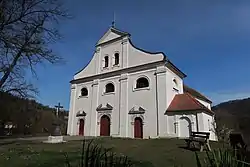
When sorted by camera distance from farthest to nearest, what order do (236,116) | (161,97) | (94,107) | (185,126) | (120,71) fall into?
1. (236,116)
2. (94,107)
3. (120,71)
4. (161,97)
5. (185,126)

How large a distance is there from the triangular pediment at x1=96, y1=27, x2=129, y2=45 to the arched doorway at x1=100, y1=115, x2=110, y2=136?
1006cm

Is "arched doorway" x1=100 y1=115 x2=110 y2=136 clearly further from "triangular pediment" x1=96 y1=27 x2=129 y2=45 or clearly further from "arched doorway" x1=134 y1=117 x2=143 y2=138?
"triangular pediment" x1=96 y1=27 x2=129 y2=45

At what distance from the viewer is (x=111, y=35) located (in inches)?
1113

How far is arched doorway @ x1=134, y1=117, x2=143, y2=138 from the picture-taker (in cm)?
2262

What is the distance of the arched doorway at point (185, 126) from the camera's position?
2073 centimetres

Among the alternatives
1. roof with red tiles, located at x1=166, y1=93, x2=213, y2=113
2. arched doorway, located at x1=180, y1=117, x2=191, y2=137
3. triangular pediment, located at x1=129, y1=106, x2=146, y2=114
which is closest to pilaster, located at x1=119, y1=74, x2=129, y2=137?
triangular pediment, located at x1=129, y1=106, x2=146, y2=114

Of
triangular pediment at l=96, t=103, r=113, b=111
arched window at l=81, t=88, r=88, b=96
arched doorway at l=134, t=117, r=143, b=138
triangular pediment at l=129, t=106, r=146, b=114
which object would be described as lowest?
arched doorway at l=134, t=117, r=143, b=138

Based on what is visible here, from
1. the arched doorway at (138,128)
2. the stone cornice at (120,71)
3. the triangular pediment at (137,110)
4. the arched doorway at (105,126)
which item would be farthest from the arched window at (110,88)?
the arched doorway at (138,128)

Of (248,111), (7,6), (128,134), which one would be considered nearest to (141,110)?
(128,134)

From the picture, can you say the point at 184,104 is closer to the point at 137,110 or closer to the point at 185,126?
the point at 185,126

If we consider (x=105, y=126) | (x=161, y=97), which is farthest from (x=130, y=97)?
(x=105, y=126)

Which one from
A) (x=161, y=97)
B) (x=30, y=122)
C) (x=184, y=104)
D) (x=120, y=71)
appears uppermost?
→ (x=120, y=71)

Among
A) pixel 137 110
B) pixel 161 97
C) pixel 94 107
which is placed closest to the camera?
pixel 161 97

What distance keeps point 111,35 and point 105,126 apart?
38.3ft
